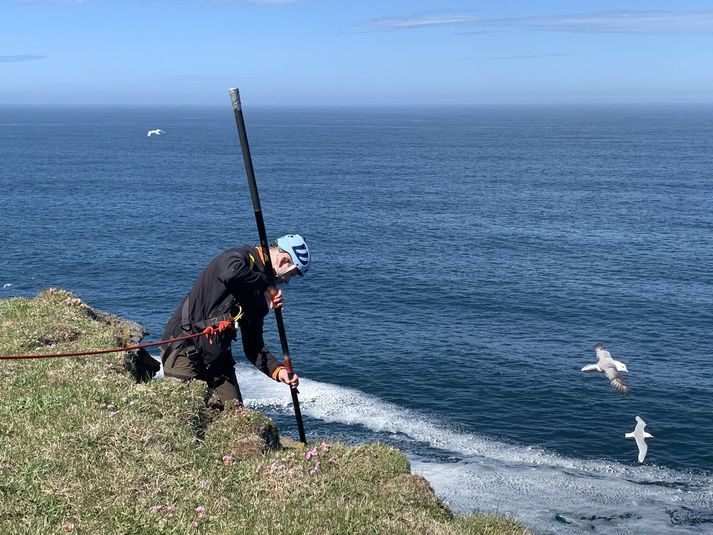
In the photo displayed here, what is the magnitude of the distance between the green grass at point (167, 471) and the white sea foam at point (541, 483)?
82.0ft

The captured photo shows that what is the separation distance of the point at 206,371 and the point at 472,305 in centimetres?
6098

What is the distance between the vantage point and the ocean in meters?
43.8

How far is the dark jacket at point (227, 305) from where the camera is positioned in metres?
12.1

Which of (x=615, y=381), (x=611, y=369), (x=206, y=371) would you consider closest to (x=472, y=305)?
(x=611, y=369)

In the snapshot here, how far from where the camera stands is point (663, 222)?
10875 centimetres

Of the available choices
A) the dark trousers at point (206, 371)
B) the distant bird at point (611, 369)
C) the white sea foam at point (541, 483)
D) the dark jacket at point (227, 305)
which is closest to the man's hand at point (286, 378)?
the dark jacket at point (227, 305)

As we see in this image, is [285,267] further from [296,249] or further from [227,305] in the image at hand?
[227,305]

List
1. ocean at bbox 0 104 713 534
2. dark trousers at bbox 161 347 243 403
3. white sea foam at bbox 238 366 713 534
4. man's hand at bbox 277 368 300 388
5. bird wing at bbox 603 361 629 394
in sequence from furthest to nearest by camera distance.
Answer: ocean at bbox 0 104 713 534 < white sea foam at bbox 238 366 713 534 < bird wing at bbox 603 361 629 394 < dark trousers at bbox 161 347 243 403 < man's hand at bbox 277 368 300 388

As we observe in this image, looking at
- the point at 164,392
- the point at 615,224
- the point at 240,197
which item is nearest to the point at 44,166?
the point at 240,197

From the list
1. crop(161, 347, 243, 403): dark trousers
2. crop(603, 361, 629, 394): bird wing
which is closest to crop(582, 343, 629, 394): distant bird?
crop(603, 361, 629, 394): bird wing

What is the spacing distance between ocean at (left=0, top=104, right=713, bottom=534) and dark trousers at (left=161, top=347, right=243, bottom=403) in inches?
695

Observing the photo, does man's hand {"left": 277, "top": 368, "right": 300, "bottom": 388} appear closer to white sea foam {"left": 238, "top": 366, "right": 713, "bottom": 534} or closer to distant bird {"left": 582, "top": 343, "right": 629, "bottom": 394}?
distant bird {"left": 582, "top": 343, "right": 629, "bottom": 394}

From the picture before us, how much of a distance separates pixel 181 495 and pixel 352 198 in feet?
401

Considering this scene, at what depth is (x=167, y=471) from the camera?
10164 mm
